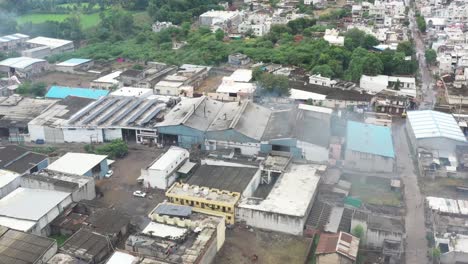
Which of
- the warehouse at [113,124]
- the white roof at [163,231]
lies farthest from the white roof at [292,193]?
the warehouse at [113,124]

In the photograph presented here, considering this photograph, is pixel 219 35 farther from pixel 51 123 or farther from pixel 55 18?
pixel 51 123

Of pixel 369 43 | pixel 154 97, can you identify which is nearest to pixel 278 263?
pixel 154 97

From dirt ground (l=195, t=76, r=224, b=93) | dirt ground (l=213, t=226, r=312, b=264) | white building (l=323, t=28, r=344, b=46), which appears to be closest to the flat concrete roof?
dirt ground (l=213, t=226, r=312, b=264)

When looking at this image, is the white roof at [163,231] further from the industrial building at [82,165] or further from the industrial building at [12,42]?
the industrial building at [12,42]

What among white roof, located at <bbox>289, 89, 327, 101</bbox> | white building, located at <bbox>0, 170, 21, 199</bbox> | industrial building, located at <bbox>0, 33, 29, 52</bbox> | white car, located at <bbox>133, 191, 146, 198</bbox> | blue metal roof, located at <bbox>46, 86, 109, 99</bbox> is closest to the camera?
white building, located at <bbox>0, 170, 21, 199</bbox>

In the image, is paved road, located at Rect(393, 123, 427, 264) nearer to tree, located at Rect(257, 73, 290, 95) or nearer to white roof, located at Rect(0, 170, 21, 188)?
tree, located at Rect(257, 73, 290, 95)

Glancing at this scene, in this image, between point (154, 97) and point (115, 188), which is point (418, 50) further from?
point (115, 188)
